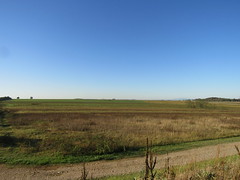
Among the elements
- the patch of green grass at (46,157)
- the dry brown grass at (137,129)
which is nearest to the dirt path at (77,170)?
the patch of green grass at (46,157)

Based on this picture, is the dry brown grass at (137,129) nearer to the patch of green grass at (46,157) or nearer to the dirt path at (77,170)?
the patch of green grass at (46,157)

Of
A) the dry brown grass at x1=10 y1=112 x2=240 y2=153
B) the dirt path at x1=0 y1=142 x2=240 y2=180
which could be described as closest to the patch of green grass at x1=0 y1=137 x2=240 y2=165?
the dirt path at x1=0 y1=142 x2=240 y2=180

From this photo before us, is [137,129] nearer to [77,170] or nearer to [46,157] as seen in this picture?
[46,157]

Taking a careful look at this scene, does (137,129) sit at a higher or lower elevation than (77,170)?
lower

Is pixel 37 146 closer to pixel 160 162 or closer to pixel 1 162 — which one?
pixel 1 162

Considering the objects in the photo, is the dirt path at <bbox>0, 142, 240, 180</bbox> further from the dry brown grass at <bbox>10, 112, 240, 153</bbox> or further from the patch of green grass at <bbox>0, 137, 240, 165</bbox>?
the dry brown grass at <bbox>10, 112, 240, 153</bbox>

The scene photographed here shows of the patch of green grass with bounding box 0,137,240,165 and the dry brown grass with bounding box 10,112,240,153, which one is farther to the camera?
the dry brown grass with bounding box 10,112,240,153

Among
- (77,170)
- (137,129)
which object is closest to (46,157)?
(77,170)

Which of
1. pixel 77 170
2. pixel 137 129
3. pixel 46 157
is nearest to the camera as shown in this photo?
pixel 77 170

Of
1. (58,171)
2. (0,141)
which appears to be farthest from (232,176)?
(0,141)

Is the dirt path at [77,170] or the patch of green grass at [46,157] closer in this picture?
the dirt path at [77,170]

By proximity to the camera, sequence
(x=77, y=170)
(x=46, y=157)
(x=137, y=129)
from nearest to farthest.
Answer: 1. (x=77, y=170)
2. (x=46, y=157)
3. (x=137, y=129)

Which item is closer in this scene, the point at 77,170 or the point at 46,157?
the point at 77,170

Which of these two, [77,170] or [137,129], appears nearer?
[77,170]
